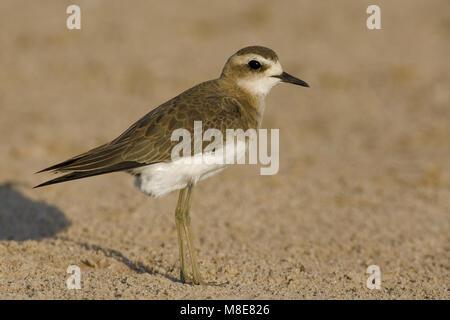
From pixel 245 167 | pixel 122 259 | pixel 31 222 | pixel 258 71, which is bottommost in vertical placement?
pixel 122 259

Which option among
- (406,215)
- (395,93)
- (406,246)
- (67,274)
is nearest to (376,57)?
(395,93)

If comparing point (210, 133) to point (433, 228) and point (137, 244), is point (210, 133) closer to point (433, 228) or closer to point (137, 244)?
point (137, 244)

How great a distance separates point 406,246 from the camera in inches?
281

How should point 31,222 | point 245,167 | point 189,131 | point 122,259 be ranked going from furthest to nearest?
point 245,167
point 31,222
point 122,259
point 189,131

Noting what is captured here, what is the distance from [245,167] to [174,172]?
4.93m

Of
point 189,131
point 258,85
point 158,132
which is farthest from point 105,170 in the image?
point 258,85

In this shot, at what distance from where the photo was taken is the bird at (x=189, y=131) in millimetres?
5301

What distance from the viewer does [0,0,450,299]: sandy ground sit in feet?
19.3

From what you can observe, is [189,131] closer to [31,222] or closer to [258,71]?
[258,71]

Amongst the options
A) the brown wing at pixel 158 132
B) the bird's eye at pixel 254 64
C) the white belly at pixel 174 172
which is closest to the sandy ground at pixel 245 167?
the white belly at pixel 174 172

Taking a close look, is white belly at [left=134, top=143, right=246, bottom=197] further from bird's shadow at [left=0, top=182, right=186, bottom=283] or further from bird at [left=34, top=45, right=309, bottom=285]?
bird's shadow at [left=0, top=182, right=186, bottom=283]

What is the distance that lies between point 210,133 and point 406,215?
151 inches

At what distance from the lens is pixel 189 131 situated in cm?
542

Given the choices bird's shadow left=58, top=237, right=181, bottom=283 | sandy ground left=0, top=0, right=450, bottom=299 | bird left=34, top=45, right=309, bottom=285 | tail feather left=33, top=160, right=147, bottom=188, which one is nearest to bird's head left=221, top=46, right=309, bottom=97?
bird left=34, top=45, right=309, bottom=285
